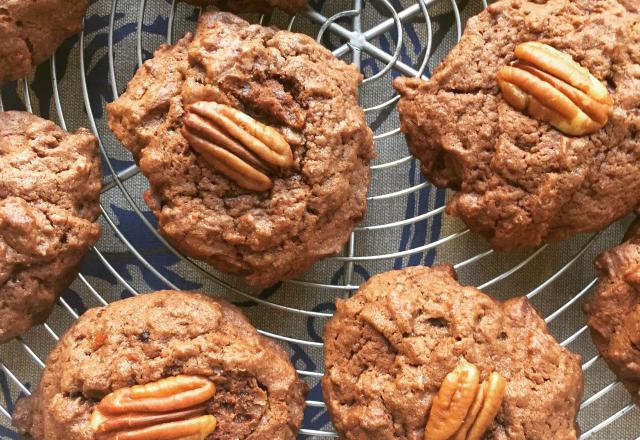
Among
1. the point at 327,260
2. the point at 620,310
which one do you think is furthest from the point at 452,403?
the point at 327,260

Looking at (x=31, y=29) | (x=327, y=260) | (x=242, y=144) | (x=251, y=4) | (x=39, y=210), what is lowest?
(x=327, y=260)

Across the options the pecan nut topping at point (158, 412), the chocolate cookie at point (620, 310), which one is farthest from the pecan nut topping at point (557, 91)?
the pecan nut topping at point (158, 412)

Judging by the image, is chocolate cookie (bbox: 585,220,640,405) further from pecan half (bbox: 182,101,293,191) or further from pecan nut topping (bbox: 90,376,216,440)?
pecan nut topping (bbox: 90,376,216,440)

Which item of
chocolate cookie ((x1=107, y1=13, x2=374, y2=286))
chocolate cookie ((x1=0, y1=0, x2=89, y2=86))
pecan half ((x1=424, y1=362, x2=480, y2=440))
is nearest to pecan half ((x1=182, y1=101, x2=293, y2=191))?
chocolate cookie ((x1=107, y1=13, x2=374, y2=286))

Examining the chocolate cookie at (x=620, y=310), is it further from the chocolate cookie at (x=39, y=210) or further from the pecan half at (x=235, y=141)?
the chocolate cookie at (x=39, y=210)

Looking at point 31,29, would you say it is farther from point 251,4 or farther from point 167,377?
point 167,377

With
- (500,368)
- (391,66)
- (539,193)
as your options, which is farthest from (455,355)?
(391,66)

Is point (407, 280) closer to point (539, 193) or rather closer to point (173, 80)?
point (539, 193)

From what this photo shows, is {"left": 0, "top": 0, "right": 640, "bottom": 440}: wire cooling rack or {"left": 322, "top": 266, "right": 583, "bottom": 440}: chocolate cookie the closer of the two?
{"left": 322, "top": 266, "right": 583, "bottom": 440}: chocolate cookie
